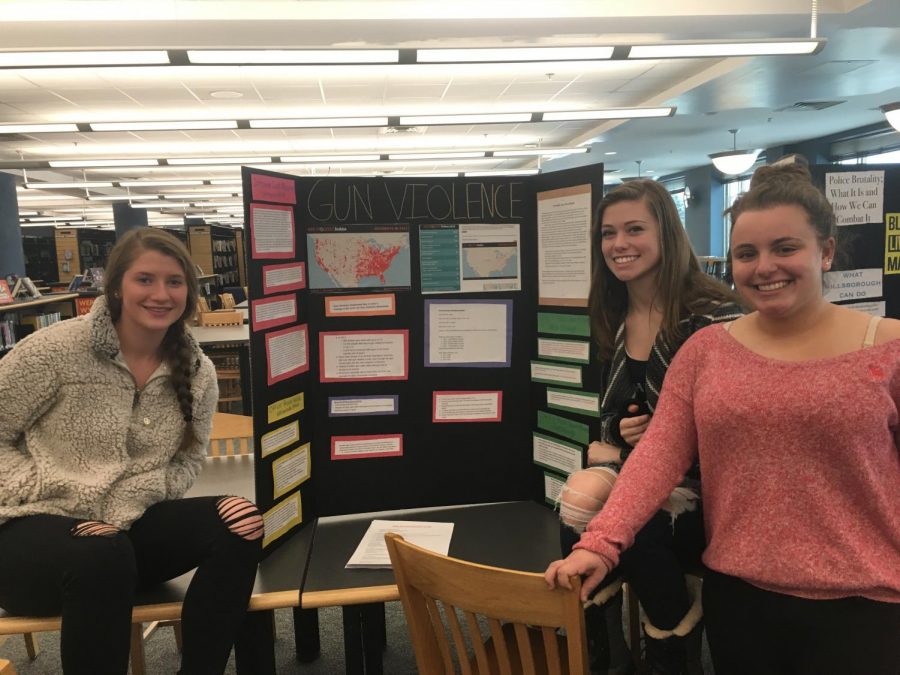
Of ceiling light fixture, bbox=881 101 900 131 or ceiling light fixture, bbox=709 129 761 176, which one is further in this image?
ceiling light fixture, bbox=709 129 761 176

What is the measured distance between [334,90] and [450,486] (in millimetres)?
6091

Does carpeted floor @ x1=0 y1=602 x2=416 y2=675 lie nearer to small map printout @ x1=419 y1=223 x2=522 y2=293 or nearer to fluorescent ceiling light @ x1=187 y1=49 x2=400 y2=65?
small map printout @ x1=419 y1=223 x2=522 y2=293

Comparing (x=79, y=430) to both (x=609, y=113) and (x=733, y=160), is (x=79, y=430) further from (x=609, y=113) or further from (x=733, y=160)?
(x=733, y=160)

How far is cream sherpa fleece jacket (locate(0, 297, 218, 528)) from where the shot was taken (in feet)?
4.90

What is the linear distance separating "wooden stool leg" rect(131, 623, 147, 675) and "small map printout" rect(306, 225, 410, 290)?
4.15 ft

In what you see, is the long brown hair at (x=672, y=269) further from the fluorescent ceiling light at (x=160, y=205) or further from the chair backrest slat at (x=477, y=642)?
the fluorescent ceiling light at (x=160, y=205)

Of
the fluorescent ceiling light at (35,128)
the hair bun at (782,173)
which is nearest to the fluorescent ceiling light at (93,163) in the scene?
the fluorescent ceiling light at (35,128)

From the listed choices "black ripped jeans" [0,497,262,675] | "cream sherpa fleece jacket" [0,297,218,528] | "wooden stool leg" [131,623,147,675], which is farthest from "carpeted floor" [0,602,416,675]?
"cream sherpa fleece jacket" [0,297,218,528]

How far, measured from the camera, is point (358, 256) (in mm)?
1867

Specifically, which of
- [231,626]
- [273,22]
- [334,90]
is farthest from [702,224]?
[231,626]

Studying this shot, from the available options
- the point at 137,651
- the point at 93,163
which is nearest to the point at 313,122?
the point at 93,163

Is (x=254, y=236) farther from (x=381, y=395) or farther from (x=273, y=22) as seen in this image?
(x=273, y=22)

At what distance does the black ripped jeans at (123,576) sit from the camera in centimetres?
132

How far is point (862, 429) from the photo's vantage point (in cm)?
110
